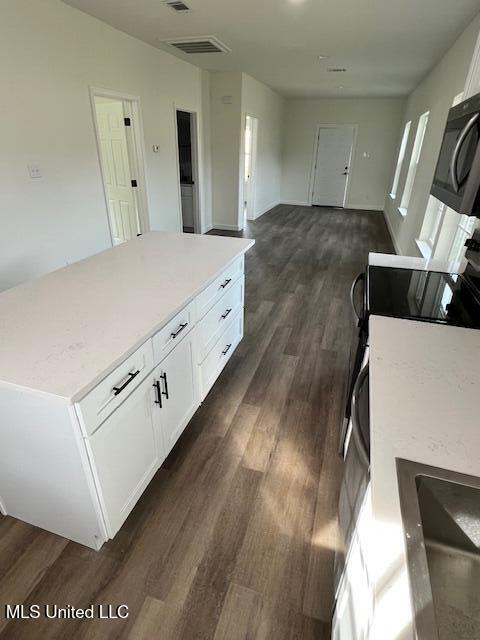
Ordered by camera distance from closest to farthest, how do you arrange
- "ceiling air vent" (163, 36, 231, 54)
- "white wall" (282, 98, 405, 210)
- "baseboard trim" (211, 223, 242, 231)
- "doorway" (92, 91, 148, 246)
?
"ceiling air vent" (163, 36, 231, 54)
"doorway" (92, 91, 148, 246)
"baseboard trim" (211, 223, 242, 231)
"white wall" (282, 98, 405, 210)

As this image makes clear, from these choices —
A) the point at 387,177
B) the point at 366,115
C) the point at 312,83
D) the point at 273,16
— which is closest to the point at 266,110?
the point at 312,83

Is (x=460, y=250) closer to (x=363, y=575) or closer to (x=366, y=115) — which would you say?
(x=363, y=575)

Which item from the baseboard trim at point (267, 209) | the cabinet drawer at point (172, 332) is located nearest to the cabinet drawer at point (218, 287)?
the cabinet drawer at point (172, 332)

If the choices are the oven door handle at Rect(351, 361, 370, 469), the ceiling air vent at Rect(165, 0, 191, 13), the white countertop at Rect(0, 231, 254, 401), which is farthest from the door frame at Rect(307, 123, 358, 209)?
the oven door handle at Rect(351, 361, 370, 469)

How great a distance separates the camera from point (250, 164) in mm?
7414

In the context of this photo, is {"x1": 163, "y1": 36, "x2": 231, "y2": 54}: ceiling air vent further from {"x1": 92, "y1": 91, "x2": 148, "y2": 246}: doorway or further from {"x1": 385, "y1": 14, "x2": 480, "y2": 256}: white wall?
{"x1": 385, "y1": 14, "x2": 480, "y2": 256}: white wall

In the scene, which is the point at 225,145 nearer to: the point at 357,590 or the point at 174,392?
the point at 174,392

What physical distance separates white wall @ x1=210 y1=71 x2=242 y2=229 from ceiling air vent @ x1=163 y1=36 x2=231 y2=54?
1.44 metres

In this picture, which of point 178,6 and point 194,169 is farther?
point 194,169

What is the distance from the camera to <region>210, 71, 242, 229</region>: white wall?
19.0 ft

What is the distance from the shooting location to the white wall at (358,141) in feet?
27.8

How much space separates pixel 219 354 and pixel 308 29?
340 centimetres

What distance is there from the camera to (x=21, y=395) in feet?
3.73

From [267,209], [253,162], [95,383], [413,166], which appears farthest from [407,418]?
[267,209]
